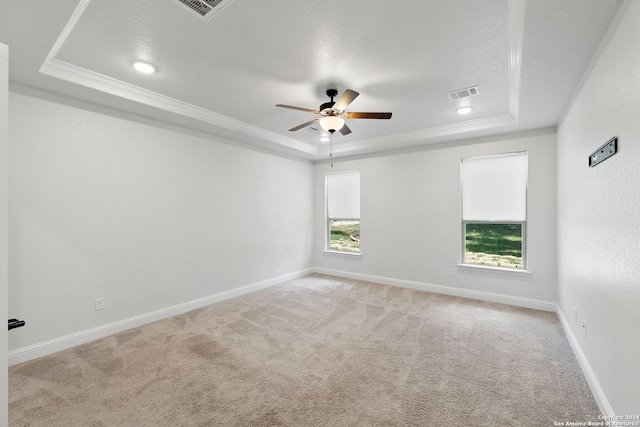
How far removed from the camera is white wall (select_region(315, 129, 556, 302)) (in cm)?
377

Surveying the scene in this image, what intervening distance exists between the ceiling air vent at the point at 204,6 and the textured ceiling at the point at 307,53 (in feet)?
0.20

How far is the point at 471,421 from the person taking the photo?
1774 mm

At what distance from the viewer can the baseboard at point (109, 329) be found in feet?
8.29

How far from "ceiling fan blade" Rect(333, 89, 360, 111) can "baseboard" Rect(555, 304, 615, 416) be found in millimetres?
2813

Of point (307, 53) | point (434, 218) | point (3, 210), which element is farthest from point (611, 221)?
point (3, 210)

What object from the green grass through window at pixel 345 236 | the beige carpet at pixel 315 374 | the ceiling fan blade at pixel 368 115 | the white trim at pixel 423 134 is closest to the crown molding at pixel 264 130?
the white trim at pixel 423 134

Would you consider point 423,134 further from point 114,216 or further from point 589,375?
point 114,216

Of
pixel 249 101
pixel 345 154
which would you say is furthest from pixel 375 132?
pixel 249 101

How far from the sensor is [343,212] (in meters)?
5.81

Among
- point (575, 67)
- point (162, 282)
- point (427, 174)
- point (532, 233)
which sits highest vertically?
point (575, 67)

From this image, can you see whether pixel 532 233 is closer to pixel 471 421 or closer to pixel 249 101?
pixel 471 421

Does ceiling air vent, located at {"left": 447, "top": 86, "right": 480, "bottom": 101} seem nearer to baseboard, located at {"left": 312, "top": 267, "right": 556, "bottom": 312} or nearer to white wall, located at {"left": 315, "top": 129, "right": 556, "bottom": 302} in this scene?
white wall, located at {"left": 315, "top": 129, "right": 556, "bottom": 302}

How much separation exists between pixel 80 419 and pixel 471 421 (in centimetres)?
256

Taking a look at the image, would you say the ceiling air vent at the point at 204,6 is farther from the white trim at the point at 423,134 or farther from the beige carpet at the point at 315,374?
the white trim at the point at 423,134
